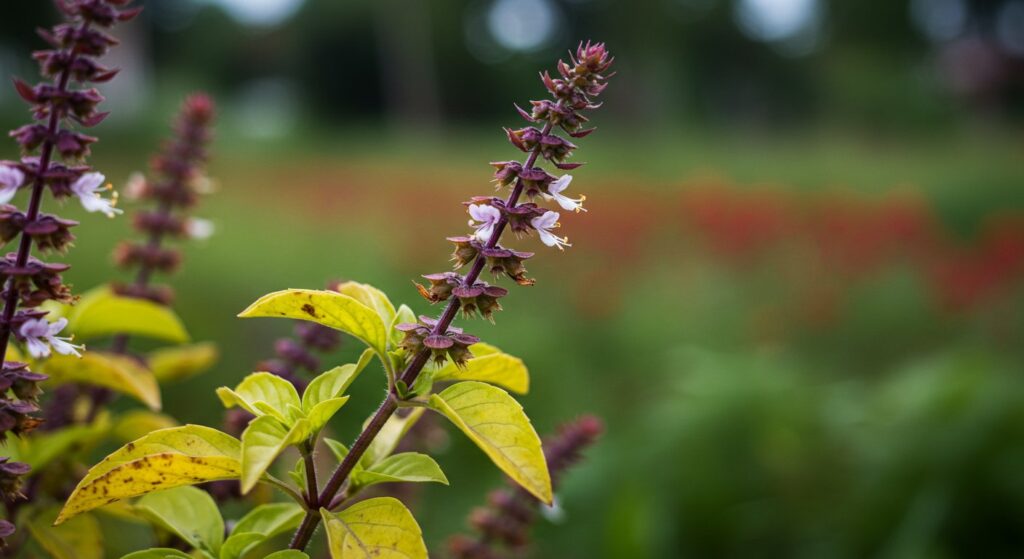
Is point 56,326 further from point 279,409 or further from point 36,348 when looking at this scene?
point 279,409

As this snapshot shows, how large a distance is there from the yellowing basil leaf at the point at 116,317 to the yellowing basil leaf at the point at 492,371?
0.41 meters

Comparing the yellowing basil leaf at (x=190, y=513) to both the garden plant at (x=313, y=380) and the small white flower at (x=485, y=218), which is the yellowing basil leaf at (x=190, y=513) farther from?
the small white flower at (x=485, y=218)

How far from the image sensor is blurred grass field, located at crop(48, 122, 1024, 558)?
2.55 m

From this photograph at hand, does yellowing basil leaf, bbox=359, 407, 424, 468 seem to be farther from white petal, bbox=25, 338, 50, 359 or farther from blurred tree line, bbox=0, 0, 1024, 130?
blurred tree line, bbox=0, 0, 1024, 130

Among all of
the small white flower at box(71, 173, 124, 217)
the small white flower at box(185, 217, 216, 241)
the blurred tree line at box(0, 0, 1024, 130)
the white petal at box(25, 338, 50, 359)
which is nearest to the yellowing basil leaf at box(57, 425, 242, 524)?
the white petal at box(25, 338, 50, 359)

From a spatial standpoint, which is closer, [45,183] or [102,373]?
[45,183]

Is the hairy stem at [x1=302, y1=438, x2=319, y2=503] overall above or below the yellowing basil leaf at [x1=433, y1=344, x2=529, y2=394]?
below

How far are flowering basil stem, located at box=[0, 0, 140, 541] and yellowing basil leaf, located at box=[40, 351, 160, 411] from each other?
0.19 meters

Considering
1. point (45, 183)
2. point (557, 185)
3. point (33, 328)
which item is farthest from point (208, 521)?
point (557, 185)

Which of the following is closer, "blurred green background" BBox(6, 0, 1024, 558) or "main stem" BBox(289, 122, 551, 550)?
"main stem" BBox(289, 122, 551, 550)

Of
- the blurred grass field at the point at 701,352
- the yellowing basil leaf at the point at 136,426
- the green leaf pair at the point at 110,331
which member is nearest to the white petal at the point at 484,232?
the green leaf pair at the point at 110,331

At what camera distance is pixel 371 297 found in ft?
2.89

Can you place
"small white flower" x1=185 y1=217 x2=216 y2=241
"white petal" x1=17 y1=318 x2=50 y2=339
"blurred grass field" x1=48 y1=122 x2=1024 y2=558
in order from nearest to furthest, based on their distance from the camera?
"white petal" x1=17 y1=318 x2=50 y2=339, "small white flower" x1=185 y1=217 x2=216 y2=241, "blurred grass field" x1=48 y1=122 x2=1024 y2=558

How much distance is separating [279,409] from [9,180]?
11.8 inches
